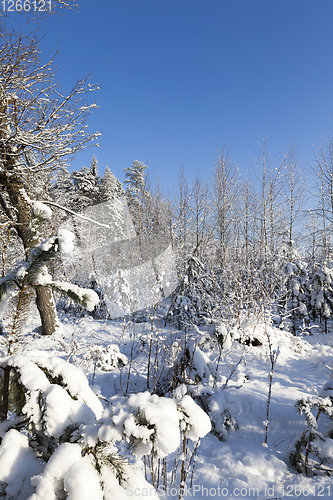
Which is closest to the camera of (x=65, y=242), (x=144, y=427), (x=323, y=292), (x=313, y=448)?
(x=144, y=427)

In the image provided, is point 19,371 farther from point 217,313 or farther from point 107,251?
point 107,251

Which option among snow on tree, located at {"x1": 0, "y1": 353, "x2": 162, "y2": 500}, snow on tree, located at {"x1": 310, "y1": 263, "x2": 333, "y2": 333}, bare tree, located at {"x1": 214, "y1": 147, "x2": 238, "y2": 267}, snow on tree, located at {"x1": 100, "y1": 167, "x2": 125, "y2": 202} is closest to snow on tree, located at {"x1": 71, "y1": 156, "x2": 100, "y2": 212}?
snow on tree, located at {"x1": 100, "y1": 167, "x2": 125, "y2": 202}

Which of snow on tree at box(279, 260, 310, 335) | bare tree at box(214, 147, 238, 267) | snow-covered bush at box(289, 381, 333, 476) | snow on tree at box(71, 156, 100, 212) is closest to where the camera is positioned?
snow-covered bush at box(289, 381, 333, 476)

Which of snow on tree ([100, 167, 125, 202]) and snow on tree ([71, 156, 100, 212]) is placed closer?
snow on tree ([71, 156, 100, 212])

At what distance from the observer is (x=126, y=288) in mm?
11125

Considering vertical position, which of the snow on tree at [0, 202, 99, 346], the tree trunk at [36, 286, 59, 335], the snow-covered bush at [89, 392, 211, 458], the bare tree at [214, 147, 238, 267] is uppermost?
the bare tree at [214, 147, 238, 267]

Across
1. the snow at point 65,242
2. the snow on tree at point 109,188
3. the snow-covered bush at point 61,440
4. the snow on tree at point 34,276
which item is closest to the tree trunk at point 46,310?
the snow on tree at point 34,276

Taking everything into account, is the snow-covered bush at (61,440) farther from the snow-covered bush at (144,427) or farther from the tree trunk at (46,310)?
the tree trunk at (46,310)

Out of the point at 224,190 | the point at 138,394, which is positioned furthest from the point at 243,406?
the point at 224,190

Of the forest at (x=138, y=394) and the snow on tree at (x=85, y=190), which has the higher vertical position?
the snow on tree at (x=85, y=190)

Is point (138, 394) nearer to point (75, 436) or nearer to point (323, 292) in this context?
point (75, 436)

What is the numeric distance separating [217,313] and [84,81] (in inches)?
213

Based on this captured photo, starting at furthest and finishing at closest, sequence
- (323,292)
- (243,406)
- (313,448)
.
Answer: (323,292), (243,406), (313,448)

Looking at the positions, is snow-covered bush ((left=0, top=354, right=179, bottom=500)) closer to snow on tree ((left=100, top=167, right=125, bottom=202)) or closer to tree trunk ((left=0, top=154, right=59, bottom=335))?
tree trunk ((left=0, top=154, right=59, bottom=335))
